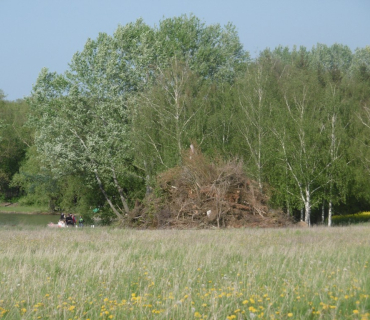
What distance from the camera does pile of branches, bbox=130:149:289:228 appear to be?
25750 mm

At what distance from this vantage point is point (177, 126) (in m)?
33.1

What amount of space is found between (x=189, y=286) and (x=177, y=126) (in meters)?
26.3

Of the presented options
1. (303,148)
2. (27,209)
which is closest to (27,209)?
(27,209)

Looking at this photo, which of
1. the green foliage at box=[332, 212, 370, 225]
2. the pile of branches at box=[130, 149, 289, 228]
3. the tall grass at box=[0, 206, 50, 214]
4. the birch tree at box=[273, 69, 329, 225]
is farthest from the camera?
the tall grass at box=[0, 206, 50, 214]

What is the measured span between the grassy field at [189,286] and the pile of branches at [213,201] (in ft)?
48.5

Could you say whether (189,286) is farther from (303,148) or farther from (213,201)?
(303,148)

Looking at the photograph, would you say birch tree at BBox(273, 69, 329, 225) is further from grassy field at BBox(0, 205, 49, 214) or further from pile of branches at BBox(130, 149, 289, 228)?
grassy field at BBox(0, 205, 49, 214)

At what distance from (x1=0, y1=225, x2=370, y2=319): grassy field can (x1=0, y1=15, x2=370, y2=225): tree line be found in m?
20.3

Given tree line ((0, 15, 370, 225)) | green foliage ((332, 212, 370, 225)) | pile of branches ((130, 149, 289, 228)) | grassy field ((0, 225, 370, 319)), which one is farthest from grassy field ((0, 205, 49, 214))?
grassy field ((0, 225, 370, 319))

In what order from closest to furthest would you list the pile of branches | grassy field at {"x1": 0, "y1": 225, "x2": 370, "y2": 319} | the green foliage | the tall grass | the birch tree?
1. grassy field at {"x1": 0, "y1": 225, "x2": 370, "y2": 319}
2. the pile of branches
3. the birch tree
4. the green foliage
5. the tall grass

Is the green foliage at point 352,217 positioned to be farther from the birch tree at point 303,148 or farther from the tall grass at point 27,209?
the tall grass at point 27,209

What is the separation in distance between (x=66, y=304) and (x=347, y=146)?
30310mm

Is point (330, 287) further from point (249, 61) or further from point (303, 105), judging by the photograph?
point (249, 61)

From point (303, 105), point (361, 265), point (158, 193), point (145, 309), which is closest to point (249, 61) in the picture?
point (303, 105)
